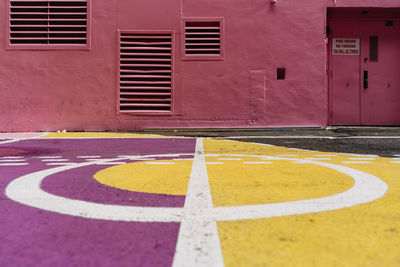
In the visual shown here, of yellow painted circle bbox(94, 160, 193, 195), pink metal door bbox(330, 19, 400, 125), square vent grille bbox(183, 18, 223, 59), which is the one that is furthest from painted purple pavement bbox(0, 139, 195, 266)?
pink metal door bbox(330, 19, 400, 125)

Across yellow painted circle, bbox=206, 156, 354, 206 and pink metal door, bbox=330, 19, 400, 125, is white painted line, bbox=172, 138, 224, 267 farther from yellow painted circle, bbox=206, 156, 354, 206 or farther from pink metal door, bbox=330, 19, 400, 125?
pink metal door, bbox=330, 19, 400, 125

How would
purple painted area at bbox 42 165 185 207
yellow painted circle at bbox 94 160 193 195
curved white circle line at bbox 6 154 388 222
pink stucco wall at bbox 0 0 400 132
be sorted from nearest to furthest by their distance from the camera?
curved white circle line at bbox 6 154 388 222 → purple painted area at bbox 42 165 185 207 → yellow painted circle at bbox 94 160 193 195 → pink stucco wall at bbox 0 0 400 132

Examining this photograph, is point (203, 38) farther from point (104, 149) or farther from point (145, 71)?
point (104, 149)

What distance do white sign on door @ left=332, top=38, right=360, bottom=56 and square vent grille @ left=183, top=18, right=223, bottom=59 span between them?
3253 mm

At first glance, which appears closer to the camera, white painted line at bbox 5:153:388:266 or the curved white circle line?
white painted line at bbox 5:153:388:266

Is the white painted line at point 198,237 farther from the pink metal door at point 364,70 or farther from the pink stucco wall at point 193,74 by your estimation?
the pink metal door at point 364,70

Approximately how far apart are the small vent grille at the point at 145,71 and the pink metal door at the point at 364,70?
4424 mm

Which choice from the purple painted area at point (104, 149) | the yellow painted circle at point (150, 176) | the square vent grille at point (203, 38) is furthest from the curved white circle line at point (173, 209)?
the square vent grille at point (203, 38)

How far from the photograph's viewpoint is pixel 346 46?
29.8ft

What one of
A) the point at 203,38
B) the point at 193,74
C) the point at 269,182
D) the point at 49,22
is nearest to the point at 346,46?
the point at 203,38

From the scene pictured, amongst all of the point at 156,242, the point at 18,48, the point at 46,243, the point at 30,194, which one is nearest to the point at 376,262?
the point at 156,242

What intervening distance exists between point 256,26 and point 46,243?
25.8 ft

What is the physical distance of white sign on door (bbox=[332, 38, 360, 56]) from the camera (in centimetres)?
907

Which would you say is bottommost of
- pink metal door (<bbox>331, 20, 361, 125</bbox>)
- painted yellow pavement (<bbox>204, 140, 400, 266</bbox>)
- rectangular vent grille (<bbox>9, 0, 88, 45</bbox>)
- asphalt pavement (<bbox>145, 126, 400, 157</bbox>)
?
painted yellow pavement (<bbox>204, 140, 400, 266</bbox>)
